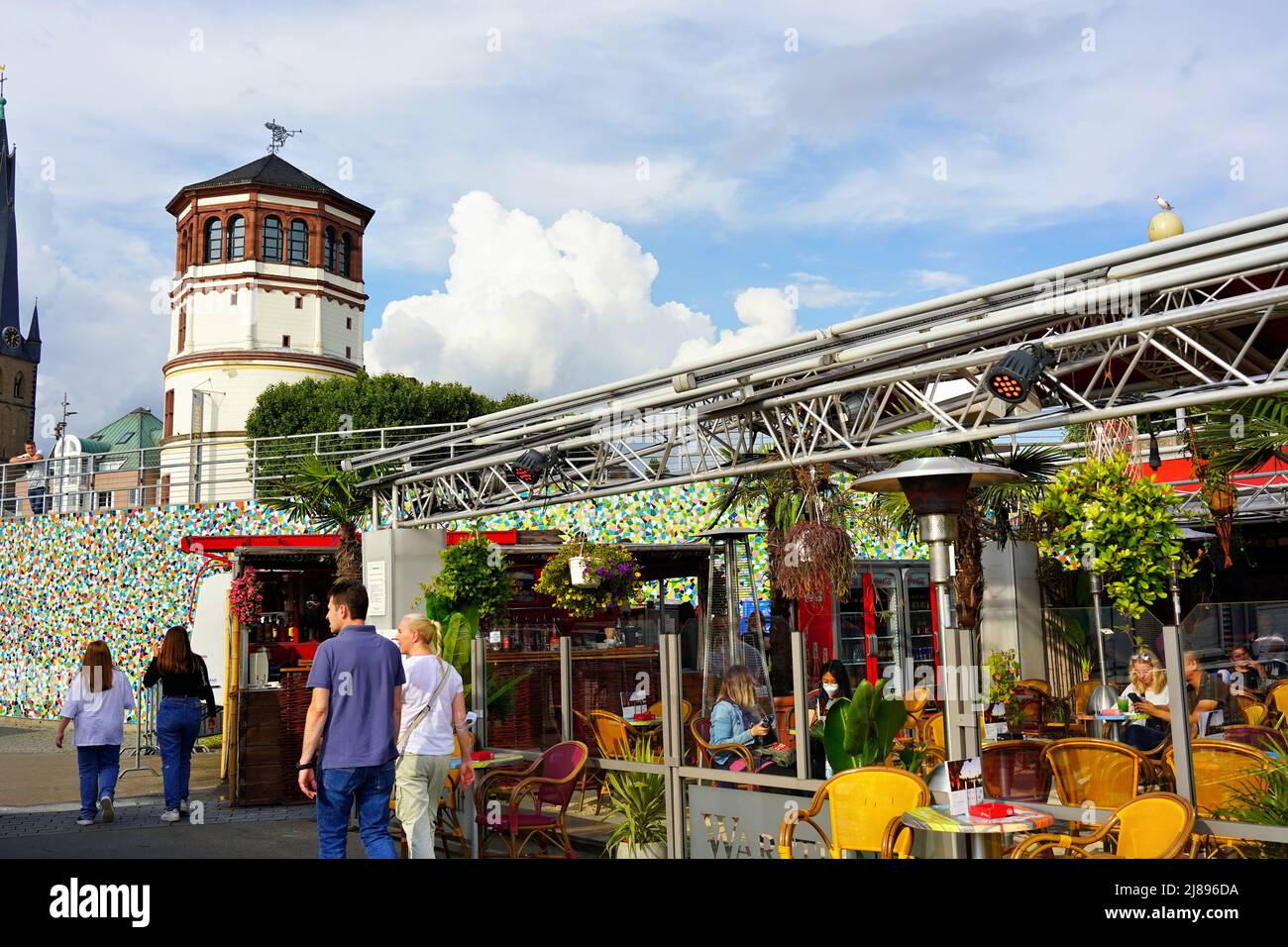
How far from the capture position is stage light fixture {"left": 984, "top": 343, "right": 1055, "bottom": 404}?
7.55 metres

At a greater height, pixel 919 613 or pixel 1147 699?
pixel 919 613

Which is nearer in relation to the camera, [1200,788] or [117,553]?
[1200,788]

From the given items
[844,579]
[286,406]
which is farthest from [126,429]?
[844,579]

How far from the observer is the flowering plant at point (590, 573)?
15.7m

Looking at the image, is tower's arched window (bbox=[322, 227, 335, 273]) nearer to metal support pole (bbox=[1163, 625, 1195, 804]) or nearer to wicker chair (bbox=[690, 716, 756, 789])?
wicker chair (bbox=[690, 716, 756, 789])

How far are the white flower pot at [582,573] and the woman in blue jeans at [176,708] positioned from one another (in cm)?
606

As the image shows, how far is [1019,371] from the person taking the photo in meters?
7.56

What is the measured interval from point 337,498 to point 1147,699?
34.2 ft

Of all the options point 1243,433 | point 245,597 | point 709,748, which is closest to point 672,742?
point 709,748

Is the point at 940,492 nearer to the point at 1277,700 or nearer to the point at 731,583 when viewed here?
the point at 1277,700

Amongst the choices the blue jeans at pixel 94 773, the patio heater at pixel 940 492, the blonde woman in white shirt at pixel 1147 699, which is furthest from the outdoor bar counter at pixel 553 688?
the blonde woman in white shirt at pixel 1147 699
